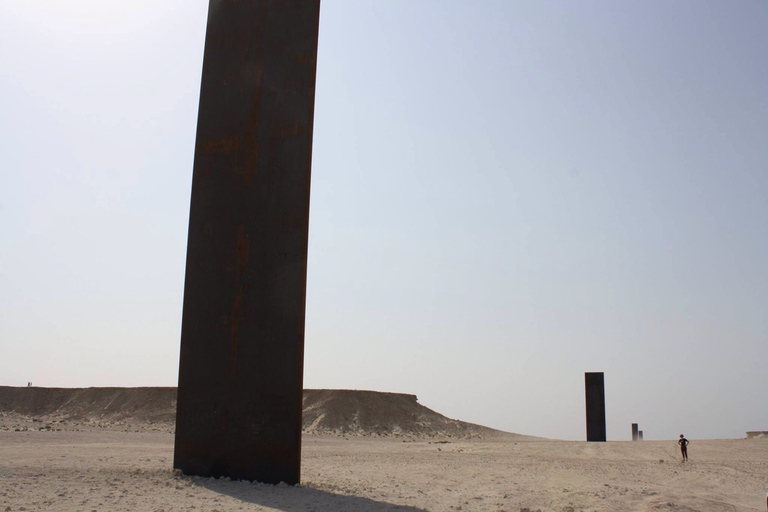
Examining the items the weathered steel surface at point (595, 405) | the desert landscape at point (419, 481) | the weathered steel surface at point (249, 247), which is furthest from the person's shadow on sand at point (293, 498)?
the weathered steel surface at point (595, 405)

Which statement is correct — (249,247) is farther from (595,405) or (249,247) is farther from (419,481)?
(595,405)

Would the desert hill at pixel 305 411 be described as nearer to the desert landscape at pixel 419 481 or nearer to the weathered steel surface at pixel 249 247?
the desert landscape at pixel 419 481

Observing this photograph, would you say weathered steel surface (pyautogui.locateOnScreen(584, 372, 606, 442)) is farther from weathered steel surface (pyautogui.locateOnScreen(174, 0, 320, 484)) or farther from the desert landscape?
weathered steel surface (pyautogui.locateOnScreen(174, 0, 320, 484))

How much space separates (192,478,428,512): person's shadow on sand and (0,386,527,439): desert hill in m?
19.6

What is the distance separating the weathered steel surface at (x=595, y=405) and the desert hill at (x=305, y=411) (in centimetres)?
476

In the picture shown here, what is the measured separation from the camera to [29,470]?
8664 millimetres

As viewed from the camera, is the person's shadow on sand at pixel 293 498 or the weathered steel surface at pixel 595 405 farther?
the weathered steel surface at pixel 595 405

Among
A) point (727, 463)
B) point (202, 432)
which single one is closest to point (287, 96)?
point (202, 432)

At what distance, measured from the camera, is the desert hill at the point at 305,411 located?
29016mm

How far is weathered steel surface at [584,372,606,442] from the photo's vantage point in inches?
974

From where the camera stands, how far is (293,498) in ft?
25.0

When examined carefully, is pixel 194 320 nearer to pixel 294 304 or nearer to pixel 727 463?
pixel 294 304

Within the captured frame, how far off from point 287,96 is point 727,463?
42.2 feet

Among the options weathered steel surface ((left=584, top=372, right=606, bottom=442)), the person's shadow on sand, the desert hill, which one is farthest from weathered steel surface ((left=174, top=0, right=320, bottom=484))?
the desert hill
